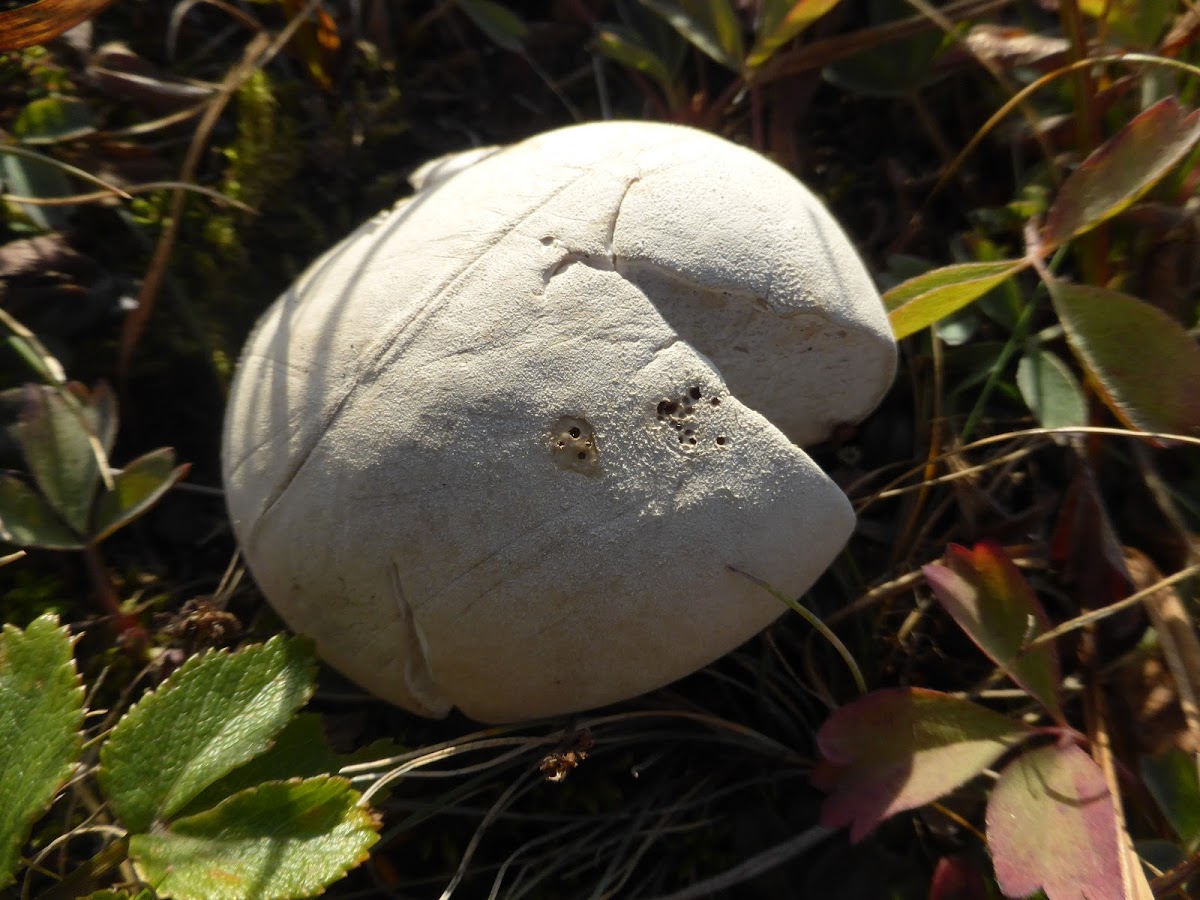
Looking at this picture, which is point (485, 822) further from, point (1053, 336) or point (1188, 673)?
point (1053, 336)

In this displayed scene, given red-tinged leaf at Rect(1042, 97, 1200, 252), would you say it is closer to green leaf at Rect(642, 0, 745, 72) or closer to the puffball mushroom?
the puffball mushroom

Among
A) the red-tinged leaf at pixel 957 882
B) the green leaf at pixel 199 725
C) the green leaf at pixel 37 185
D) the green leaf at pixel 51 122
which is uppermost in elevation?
the green leaf at pixel 51 122

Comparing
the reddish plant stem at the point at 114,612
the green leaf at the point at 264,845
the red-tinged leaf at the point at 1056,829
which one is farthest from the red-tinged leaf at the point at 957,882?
the reddish plant stem at the point at 114,612

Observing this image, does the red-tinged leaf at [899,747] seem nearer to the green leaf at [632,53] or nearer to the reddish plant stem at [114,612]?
the reddish plant stem at [114,612]

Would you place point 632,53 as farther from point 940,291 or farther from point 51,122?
point 51,122

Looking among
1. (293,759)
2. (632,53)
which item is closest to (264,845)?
(293,759)

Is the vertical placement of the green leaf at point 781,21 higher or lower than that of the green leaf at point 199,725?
higher
